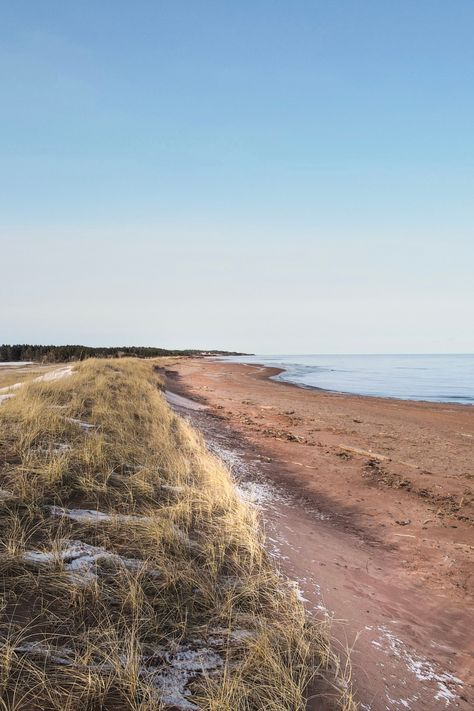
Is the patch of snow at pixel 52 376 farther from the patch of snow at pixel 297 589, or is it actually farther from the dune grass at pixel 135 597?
the patch of snow at pixel 297 589

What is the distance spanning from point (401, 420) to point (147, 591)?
15.4 meters

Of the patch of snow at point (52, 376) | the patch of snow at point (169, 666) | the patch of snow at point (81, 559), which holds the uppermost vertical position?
the patch of snow at point (52, 376)

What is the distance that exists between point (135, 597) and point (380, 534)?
4428 mm

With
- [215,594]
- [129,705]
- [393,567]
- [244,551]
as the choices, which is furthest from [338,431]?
[129,705]

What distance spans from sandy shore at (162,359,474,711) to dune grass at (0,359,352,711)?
47 centimetres

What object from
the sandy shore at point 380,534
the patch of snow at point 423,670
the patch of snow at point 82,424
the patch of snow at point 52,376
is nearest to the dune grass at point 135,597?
the sandy shore at point 380,534

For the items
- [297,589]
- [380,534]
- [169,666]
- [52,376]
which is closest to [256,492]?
[380,534]

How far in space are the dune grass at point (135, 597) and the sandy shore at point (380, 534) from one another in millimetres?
467

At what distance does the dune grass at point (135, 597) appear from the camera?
8.45ft

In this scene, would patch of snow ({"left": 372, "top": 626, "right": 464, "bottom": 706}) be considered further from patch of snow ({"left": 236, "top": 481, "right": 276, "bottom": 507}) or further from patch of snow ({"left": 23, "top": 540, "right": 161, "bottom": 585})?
patch of snow ({"left": 236, "top": 481, "right": 276, "bottom": 507})

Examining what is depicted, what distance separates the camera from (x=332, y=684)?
2.91 metres

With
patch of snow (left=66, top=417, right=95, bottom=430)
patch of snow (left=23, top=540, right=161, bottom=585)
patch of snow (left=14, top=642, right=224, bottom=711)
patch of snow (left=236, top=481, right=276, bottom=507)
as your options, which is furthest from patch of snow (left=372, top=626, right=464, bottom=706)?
patch of snow (left=66, top=417, right=95, bottom=430)

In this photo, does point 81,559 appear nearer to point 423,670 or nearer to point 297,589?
point 297,589

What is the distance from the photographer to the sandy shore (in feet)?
11.3
